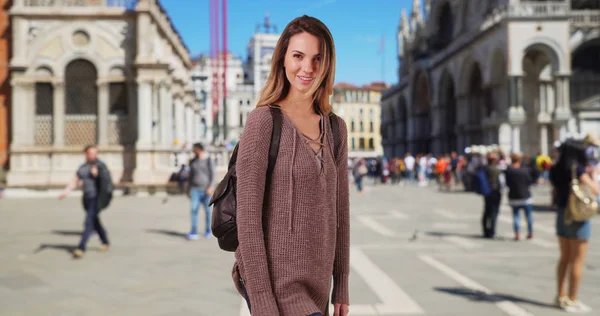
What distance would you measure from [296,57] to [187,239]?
920 cm

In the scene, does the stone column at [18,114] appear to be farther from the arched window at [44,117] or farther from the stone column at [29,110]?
the arched window at [44,117]

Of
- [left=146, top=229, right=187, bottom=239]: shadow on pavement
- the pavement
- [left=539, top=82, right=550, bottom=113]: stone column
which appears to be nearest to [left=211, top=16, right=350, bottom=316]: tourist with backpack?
the pavement

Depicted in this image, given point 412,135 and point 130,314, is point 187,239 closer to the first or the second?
point 130,314

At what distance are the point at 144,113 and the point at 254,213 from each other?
69.7 ft

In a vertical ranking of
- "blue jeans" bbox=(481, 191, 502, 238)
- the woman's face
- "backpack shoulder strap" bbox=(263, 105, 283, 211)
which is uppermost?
the woman's face

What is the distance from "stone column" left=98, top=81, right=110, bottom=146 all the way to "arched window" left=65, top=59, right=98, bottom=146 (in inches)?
17.3

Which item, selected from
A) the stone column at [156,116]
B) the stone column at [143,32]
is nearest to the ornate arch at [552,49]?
the stone column at [156,116]

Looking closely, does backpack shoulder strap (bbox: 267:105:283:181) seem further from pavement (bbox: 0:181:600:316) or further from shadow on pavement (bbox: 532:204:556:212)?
shadow on pavement (bbox: 532:204:556:212)

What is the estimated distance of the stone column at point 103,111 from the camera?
893 inches

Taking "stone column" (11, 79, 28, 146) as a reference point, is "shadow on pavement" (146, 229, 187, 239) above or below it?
below

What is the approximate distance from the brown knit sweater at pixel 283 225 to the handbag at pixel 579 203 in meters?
4.83

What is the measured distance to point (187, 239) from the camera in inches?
432

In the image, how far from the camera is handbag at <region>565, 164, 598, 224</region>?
608 cm

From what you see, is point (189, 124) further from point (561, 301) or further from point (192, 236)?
point (561, 301)
